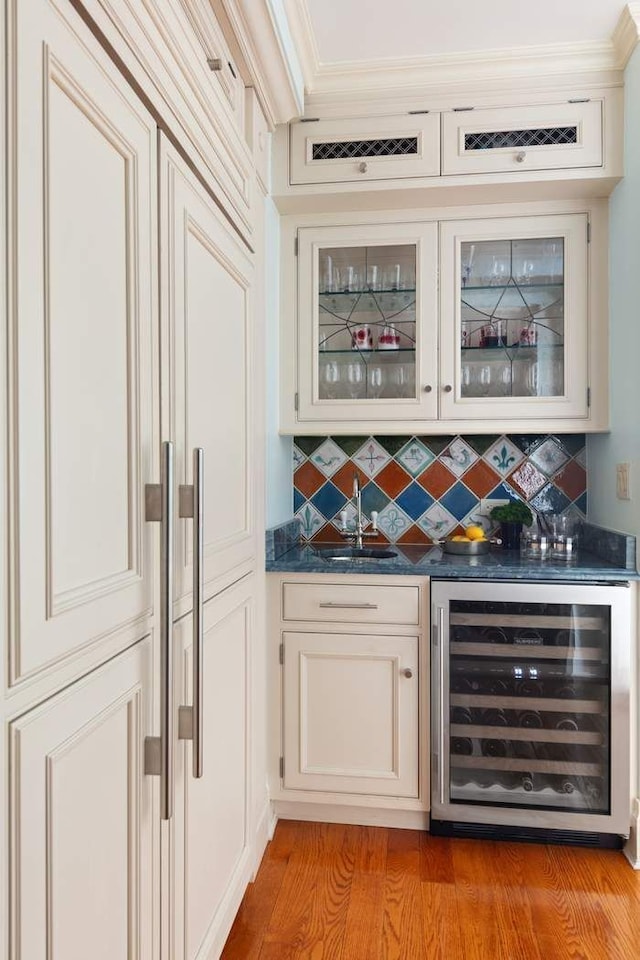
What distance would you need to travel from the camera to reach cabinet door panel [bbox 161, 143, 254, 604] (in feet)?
4.13

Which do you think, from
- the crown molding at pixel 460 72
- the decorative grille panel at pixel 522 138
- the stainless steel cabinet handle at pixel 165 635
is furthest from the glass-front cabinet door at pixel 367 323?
the stainless steel cabinet handle at pixel 165 635

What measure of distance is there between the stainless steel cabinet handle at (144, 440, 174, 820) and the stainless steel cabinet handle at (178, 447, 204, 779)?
0.30 feet

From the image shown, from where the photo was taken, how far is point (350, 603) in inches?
86.4

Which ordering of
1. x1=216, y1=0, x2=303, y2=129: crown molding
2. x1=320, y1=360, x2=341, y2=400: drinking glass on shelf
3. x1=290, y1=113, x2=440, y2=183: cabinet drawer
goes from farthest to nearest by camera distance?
1. x1=320, y1=360, x2=341, y2=400: drinking glass on shelf
2. x1=290, y1=113, x2=440, y2=183: cabinet drawer
3. x1=216, y1=0, x2=303, y2=129: crown molding

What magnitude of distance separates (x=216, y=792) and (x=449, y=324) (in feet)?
5.84

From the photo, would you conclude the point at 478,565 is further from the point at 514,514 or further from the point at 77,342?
the point at 77,342

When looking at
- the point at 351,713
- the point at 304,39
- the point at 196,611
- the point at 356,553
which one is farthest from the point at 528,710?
the point at 304,39

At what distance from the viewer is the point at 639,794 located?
204 cm

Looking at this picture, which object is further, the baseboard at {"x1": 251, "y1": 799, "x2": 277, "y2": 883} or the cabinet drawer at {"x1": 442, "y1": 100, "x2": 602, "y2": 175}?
the cabinet drawer at {"x1": 442, "y1": 100, "x2": 602, "y2": 175}

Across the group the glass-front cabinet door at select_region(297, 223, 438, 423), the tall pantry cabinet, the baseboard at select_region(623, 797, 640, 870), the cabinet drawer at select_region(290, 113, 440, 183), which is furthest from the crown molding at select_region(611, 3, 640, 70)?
the baseboard at select_region(623, 797, 640, 870)

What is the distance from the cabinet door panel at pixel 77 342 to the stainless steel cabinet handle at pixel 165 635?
3 centimetres

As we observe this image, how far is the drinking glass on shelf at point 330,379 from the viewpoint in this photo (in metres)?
2.54

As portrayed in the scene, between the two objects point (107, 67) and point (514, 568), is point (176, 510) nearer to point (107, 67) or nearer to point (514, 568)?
point (107, 67)

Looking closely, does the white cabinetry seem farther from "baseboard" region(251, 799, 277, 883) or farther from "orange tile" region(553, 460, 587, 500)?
"orange tile" region(553, 460, 587, 500)
